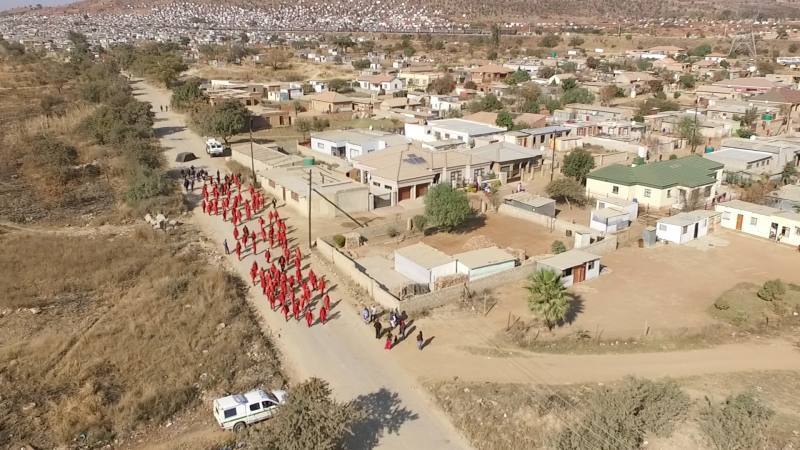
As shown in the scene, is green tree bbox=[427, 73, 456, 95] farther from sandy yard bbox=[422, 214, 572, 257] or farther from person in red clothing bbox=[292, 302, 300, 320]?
person in red clothing bbox=[292, 302, 300, 320]

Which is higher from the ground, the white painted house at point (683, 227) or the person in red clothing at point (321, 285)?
the white painted house at point (683, 227)

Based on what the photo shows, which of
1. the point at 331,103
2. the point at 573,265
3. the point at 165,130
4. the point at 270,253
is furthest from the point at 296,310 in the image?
the point at 331,103

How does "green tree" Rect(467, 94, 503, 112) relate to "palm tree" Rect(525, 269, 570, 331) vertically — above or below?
above

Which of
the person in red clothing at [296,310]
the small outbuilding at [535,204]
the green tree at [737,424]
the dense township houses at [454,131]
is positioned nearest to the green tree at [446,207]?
the small outbuilding at [535,204]

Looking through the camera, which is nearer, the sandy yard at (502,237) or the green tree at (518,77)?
the sandy yard at (502,237)

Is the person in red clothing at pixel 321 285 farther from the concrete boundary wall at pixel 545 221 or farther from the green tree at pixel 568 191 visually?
the green tree at pixel 568 191

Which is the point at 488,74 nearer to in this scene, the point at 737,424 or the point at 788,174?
the point at 788,174

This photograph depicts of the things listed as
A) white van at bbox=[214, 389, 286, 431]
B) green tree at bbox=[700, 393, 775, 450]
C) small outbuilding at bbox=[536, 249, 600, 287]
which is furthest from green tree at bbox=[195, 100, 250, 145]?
green tree at bbox=[700, 393, 775, 450]
